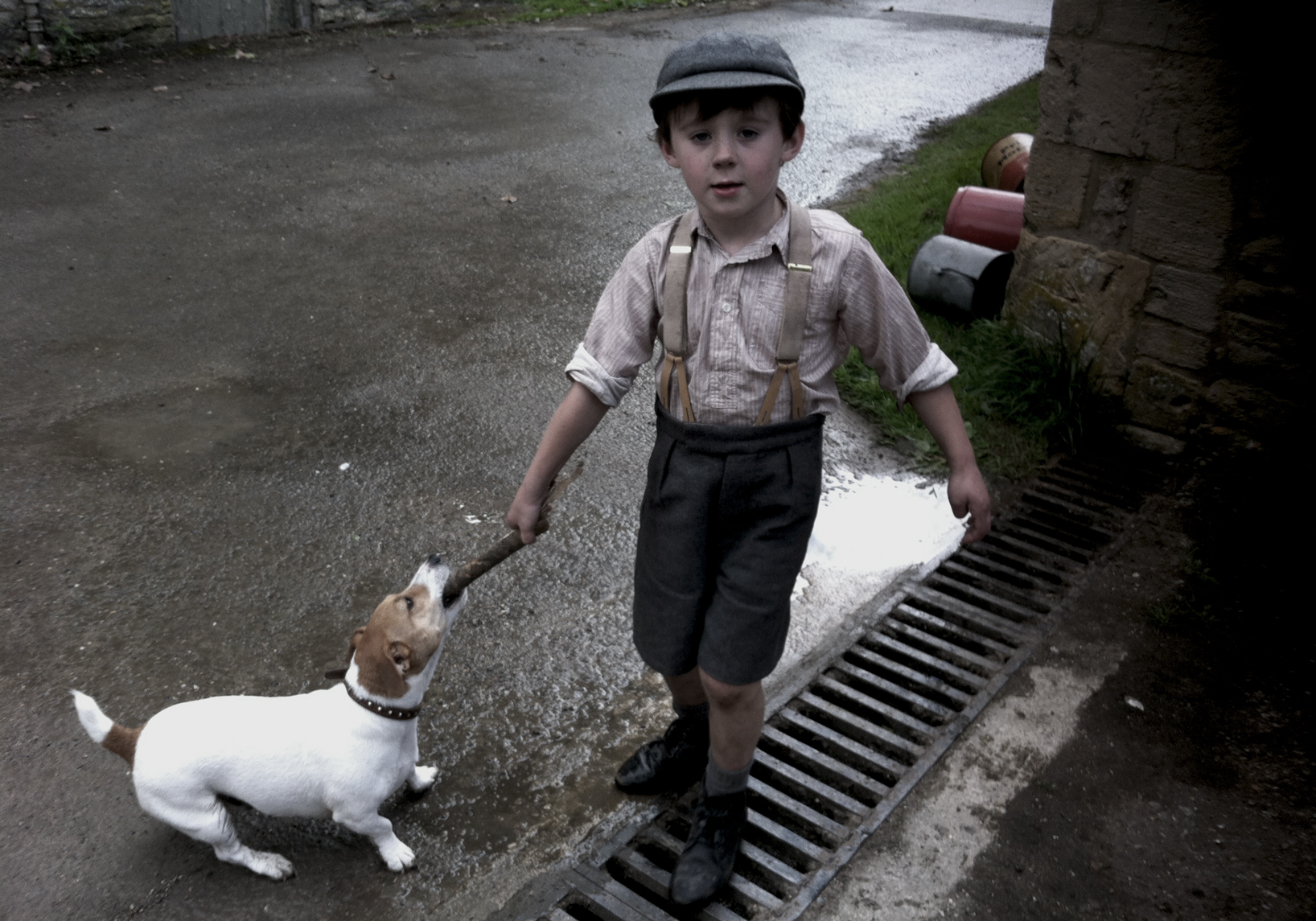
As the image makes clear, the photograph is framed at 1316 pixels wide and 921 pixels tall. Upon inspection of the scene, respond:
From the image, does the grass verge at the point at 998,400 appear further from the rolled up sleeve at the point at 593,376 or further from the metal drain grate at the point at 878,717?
the rolled up sleeve at the point at 593,376

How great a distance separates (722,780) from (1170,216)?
2815mm

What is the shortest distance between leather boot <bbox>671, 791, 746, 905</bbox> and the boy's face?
55.5 inches

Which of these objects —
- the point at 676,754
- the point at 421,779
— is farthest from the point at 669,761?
the point at 421,779

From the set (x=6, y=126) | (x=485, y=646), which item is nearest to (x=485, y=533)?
(x=485, y=646)

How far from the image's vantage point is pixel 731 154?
2.16m

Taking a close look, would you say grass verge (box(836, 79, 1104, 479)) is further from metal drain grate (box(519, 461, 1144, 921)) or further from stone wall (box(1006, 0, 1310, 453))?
metal drain grate (box(519, 461, 1144, 921))

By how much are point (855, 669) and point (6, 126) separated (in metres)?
6.76

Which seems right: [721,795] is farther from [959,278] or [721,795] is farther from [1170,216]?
[959,278]

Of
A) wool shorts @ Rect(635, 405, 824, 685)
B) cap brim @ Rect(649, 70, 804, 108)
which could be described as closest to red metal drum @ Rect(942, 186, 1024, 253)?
wool shorts @ Rect(635, 405, 824, 685)

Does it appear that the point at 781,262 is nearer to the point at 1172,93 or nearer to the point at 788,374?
the point at 788,374

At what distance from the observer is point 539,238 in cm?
622

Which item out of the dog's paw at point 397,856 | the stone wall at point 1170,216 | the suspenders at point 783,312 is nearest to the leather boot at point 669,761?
the dog's paw at point 397,856

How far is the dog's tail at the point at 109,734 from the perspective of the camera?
8.14 feet

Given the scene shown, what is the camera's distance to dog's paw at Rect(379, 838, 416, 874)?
2.61m
